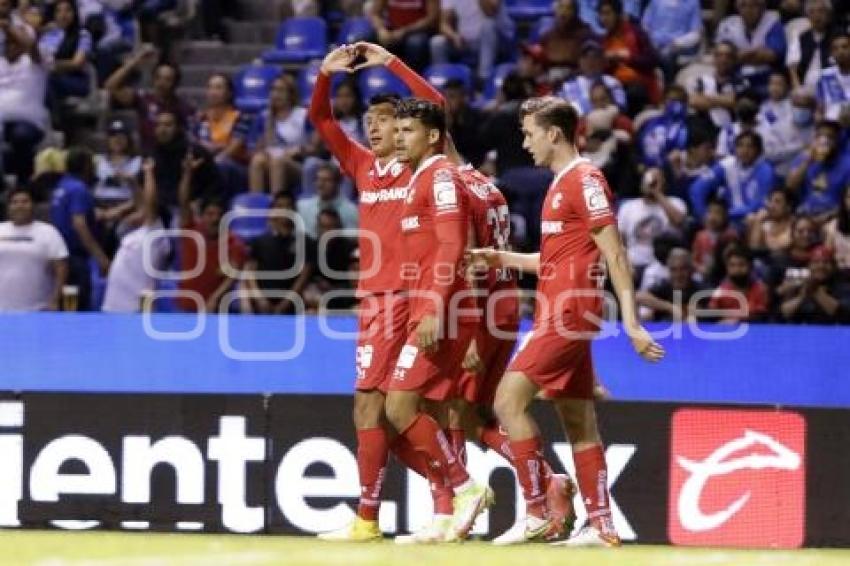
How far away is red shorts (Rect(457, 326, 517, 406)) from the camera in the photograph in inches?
442

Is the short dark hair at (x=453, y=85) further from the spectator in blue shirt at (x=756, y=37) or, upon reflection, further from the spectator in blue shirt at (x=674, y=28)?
the spectator in blue shirt at (x=756, y=37)

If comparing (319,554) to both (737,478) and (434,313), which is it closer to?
(434,313)

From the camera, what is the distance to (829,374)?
13.9 meters

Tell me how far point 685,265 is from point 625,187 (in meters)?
1.63

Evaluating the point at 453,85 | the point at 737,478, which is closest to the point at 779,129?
the point at 453,85

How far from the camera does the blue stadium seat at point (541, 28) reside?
61.0ft

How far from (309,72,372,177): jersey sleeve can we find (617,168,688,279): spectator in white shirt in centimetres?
472

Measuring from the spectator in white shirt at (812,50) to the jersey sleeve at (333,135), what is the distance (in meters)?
6.78

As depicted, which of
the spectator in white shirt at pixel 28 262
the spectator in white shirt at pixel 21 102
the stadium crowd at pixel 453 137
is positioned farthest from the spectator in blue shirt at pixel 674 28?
the spectator in white shirt at pixel 28 262

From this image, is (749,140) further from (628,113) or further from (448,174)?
(448,174)

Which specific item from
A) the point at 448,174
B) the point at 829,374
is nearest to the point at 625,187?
the point at 829,374

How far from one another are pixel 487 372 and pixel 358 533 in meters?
1.05

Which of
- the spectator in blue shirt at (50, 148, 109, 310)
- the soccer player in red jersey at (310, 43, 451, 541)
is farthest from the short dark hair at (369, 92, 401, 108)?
the spectator in blue shirt at (50, 148, 109, 310)

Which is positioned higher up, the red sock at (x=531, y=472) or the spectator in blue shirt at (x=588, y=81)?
the spectator in blue shirt at (x=588, y=81)
